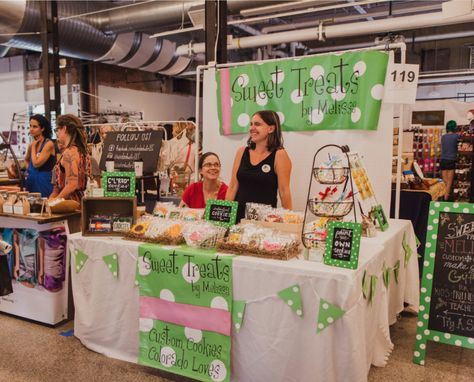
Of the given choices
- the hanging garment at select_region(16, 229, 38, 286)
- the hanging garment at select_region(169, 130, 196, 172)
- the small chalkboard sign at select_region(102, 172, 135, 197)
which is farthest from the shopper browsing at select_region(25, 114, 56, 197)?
the small chalkboard sign at select_region(102, 172, 135, 197)

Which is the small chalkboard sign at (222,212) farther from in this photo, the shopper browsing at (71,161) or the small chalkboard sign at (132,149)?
the small chalkboard sign at (132,149)

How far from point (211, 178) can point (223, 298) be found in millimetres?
1183

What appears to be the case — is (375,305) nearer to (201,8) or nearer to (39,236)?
(39,236)

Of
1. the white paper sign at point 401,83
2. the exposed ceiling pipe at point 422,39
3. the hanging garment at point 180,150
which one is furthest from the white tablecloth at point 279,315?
the exposed ceiling pipe at point 422,39

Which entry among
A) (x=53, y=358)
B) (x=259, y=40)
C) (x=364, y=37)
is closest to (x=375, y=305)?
(x=53, y=358)

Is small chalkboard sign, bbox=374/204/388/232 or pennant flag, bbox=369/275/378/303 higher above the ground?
small chalkboard sign, bbox=374/204/388/232

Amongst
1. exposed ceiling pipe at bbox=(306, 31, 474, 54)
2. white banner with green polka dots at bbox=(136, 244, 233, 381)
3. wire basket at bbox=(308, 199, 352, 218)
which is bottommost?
white banner with green polka dots at bbox=(136, 244, 233, 381)

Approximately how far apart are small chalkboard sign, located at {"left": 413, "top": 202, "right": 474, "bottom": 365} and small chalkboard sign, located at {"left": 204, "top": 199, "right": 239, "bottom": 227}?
3.66 feet

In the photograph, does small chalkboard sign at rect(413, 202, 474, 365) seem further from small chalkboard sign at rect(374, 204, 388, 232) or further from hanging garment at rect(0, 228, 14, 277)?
hanging garment at rect(0, 228, 14, 277)

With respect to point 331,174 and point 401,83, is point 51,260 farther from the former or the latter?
point 401,83

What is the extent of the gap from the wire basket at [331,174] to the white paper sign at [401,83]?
41.2 inches

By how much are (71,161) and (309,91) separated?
192 cm

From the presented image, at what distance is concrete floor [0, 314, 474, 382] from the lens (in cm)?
248

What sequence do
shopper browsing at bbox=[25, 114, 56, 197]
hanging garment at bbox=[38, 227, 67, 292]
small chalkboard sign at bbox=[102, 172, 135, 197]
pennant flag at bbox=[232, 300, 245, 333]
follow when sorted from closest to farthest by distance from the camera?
pennant flag at bbox=[232, 300, 245, 333], small chalkboard sign at bbox=[102, 172, 135, 197], hanging garment at bbox=[38, 227, 67, 292], shopper browsing at bbox=[25, 114, 56, 197]
